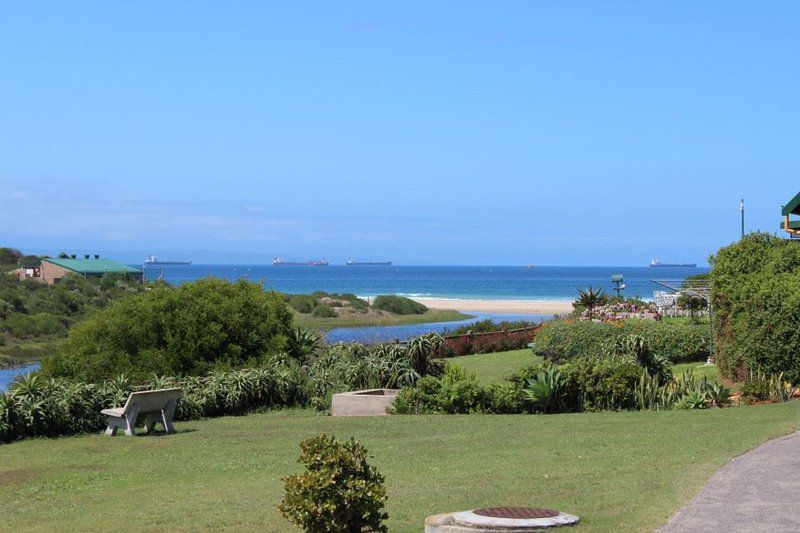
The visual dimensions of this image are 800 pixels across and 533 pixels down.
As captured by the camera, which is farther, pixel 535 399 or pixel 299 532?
pixel 535 399

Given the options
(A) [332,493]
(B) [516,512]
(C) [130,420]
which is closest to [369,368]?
(C) [130,420]

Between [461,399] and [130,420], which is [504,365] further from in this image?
[130,420]

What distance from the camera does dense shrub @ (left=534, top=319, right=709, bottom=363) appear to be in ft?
95.7

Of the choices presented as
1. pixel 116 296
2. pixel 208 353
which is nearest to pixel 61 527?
pixel 208 353

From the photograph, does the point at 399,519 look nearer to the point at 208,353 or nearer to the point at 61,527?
the point at 61,527

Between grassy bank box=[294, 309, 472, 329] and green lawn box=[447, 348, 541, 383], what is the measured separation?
34495 millimetres

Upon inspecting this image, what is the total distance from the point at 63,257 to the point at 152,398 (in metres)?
87.6

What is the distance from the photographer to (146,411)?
18016 mm

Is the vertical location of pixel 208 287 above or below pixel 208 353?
above

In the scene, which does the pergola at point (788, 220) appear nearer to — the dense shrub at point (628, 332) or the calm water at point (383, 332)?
the dense shrub at point (628, 332)

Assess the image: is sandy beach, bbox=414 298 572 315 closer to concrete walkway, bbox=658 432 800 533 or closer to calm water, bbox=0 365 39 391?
calm water, bbox=0 365 39 391

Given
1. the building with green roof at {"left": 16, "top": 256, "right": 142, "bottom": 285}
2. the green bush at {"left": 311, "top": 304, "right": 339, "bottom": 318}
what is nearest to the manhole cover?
the green bush at {"left": 311, "top": 304, "right": 339, "bottom": 318}

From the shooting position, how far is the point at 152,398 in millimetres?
17859

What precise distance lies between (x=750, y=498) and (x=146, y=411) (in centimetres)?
1150
